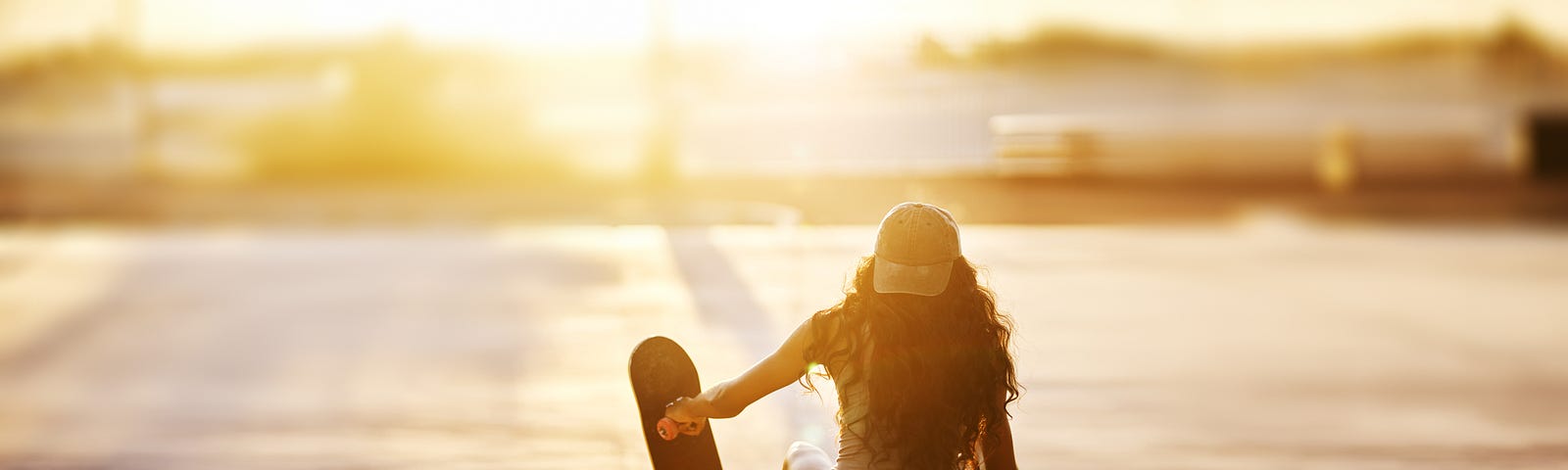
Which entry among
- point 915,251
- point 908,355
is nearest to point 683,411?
point 908,355

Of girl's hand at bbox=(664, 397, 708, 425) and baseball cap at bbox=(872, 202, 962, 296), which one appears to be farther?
girl's hand at bbox=(664, 397, 708, 425)

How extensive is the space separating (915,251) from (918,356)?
23 centimetres

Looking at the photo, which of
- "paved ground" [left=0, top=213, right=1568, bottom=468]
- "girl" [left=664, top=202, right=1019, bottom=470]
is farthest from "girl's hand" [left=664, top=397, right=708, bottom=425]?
"paved ground" [left=0, top=213, right=1568, bottom=468]

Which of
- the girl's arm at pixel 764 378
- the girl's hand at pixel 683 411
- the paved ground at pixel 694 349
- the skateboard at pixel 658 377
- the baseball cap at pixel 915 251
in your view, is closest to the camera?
the baseball cap at pixel 915 251

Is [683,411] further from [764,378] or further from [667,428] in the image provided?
[764,378]

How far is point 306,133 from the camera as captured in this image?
36.9 meters

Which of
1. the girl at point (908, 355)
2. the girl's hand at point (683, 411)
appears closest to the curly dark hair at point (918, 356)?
the girl at point (908, 355)

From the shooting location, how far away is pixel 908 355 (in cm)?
351

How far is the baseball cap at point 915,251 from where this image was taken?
135 inches

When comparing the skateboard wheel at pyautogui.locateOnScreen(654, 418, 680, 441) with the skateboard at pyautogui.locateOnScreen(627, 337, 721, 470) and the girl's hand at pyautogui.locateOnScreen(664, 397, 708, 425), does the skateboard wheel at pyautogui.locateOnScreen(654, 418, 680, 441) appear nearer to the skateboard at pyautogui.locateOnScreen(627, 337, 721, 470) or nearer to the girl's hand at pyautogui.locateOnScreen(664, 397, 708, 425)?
the girl's hand at pyautogui.locateOnScreen(664, 397, 708, 425)

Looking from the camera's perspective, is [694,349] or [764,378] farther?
[694,349]

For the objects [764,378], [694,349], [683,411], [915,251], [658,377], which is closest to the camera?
[915,251]

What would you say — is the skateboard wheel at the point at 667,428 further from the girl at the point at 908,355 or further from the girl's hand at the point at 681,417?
the girl at the point at 908,355

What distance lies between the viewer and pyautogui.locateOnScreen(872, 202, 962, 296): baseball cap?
3426 mm
